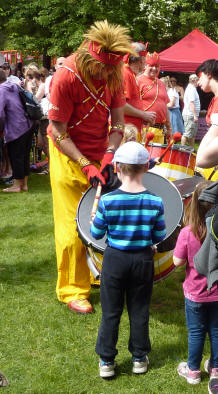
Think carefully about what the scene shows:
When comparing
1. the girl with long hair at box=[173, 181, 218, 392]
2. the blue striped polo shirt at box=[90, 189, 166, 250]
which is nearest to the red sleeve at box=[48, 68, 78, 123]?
the blue striped polo shirt at box=[90, 189, 166, 250]

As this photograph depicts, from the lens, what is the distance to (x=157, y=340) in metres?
3.67

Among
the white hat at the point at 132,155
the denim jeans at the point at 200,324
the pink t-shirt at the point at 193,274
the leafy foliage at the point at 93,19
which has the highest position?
the leafy foliage at the point at 93,19

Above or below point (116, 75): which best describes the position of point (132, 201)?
below

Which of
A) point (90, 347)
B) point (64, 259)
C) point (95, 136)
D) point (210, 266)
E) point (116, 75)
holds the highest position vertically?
point (116, 75)

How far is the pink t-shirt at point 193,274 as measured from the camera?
2.96 meters

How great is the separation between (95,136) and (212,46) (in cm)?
1237

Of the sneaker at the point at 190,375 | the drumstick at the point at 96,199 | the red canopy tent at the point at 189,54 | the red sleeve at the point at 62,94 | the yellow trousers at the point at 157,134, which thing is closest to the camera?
the sneaker at the point at 190,375

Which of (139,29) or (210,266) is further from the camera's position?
(139,29)

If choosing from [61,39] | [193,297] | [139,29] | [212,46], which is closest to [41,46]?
[61,39]

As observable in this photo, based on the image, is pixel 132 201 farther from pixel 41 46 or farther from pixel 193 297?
pixel 41 46

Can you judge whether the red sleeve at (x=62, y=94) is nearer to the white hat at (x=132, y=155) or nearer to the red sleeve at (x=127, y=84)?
the white hat at (x=132, y=155)

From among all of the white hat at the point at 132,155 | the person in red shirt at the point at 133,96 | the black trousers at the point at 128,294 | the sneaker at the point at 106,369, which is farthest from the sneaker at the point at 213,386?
the person in red shirt at the point at 133,96

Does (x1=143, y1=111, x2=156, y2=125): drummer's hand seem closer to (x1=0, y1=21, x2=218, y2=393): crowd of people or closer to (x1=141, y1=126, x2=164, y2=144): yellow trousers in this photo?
(x1=0, y1=21, x2=218, y2=393): crowd of people

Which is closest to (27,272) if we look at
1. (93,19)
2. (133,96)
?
(133,96)
